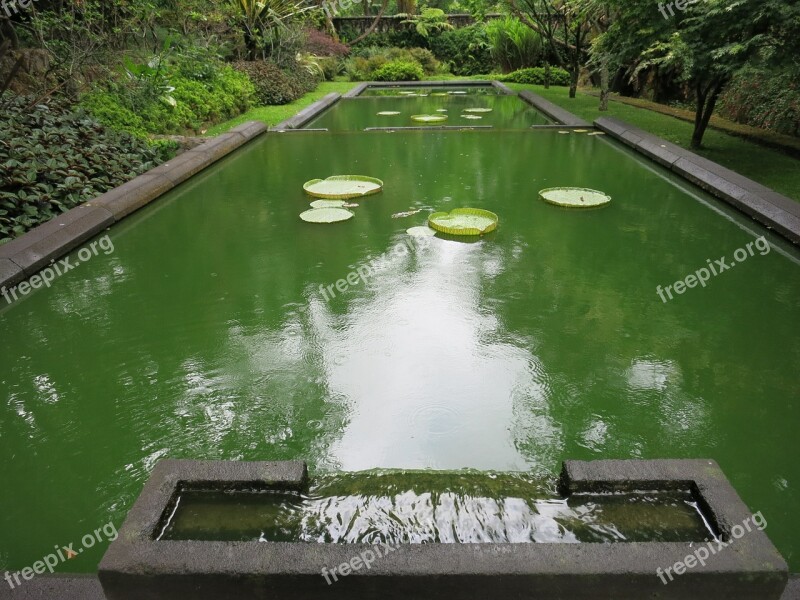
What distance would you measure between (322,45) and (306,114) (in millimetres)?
9410

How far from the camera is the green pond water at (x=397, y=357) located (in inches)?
86.8

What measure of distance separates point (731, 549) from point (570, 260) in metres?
2.71

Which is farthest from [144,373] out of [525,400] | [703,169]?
[703,169]

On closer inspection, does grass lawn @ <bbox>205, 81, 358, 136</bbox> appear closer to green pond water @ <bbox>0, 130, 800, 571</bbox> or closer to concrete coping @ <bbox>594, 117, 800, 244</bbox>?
green pond water @ <bbox>0, 130, 800, 571</bbox>

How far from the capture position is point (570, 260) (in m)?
3.97

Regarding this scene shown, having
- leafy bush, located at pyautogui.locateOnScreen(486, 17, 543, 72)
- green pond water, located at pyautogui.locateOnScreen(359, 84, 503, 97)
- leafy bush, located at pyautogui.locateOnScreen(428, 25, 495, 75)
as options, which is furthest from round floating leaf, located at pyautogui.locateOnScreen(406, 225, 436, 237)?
leafy bush, located at pyautogui.locateOnScreen(428, 25, 495, 75)

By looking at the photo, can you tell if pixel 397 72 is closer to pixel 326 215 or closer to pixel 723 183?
pixel 723 183

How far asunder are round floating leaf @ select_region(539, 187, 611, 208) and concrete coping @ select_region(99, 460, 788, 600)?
12.7 ft

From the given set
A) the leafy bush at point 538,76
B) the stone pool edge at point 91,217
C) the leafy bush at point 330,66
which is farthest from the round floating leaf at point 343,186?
the leafy bush at point 538,76

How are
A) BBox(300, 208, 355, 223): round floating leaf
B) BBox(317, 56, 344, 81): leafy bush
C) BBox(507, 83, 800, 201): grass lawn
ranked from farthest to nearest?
BBox(317, 56, 344, 81): leafy bush < BBox(507, 83, 800, 201): grass lawn < BBox(300, 208, 355, 223): round floating leaf

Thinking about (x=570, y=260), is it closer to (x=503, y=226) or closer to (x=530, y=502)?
(x=503, y=226)

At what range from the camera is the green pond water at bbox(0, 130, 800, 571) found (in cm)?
221

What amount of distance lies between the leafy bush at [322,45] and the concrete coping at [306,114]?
229 inches

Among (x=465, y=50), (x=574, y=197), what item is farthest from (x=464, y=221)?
(x=465, y=50)
